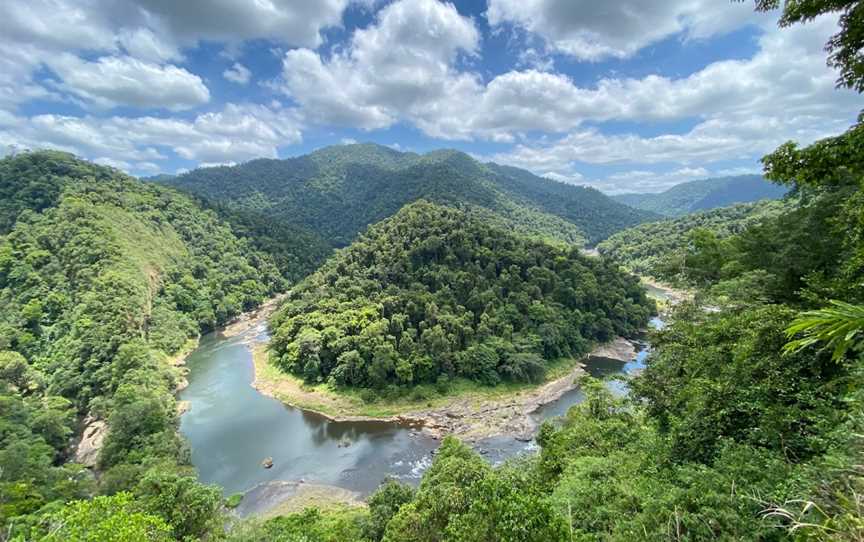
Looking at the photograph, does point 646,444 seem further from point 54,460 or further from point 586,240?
point 586,240

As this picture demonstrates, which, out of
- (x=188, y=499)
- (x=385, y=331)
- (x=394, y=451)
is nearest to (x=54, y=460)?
Answer: (x=188, y=499)

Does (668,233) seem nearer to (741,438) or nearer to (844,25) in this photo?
(741,438)

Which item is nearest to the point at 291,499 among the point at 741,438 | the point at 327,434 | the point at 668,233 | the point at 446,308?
the point at 327,434

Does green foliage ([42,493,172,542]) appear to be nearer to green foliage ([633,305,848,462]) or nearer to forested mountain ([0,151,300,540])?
forested mountain ([0,151,300,540])

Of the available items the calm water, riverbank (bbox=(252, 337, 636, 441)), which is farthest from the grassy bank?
the calm water

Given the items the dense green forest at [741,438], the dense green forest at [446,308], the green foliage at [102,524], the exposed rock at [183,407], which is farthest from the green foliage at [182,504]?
the dense green forest at [446,308]
